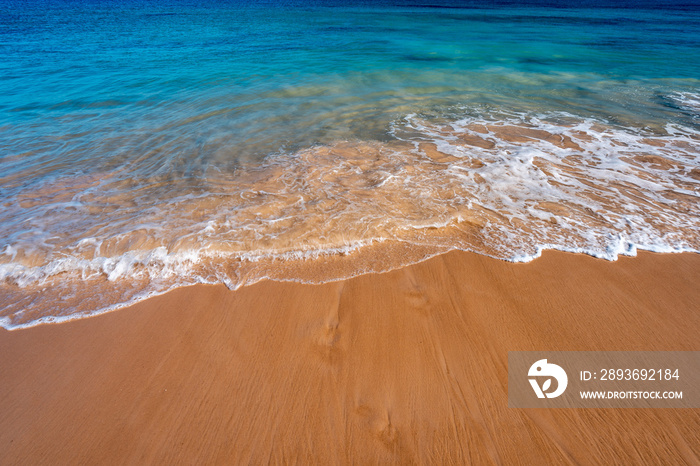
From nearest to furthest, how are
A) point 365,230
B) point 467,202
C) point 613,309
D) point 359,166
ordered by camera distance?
point 613,309
point 365,230
point 467,202
point 359,166

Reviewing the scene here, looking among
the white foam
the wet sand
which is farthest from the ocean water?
the wet sand

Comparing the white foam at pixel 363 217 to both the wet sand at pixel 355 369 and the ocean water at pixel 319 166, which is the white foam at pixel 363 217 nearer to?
the ocean water at pixel 319 166

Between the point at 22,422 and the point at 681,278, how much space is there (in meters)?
6.63

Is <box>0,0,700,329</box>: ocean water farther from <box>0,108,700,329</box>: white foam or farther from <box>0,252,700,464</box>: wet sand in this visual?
<box>0,252,700,464</box>: wet sand

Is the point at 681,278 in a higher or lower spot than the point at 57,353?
higher

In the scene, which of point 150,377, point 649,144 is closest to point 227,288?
point 150,377

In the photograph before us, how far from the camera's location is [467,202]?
506 cm

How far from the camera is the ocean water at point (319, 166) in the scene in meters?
→ 4.17

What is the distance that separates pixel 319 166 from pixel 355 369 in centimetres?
431

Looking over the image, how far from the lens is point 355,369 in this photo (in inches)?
114

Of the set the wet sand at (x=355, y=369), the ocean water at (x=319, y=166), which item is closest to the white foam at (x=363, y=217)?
the ocean water at (x=319, y=166)

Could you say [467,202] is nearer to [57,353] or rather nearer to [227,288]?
[227,288]

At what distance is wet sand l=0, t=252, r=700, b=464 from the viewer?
245cm

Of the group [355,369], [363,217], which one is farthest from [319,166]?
[355,369]
